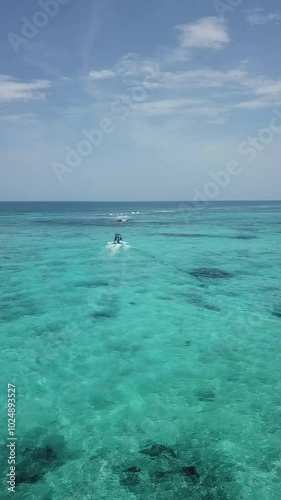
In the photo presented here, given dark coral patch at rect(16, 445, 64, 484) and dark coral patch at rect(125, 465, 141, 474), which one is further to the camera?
dark coral patch at rect(125, 465, 141, 474)

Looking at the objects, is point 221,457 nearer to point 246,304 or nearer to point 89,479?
point 89,479

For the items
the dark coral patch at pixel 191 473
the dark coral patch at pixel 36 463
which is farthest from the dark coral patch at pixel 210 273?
the dark coral patch at pixel 36 463

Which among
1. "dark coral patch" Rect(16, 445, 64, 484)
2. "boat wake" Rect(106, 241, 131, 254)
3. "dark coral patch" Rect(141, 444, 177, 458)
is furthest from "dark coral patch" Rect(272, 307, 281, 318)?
"boat wake" Rect(106, 241, 131, 254)

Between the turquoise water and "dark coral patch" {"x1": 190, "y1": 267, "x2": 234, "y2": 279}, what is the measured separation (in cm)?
78

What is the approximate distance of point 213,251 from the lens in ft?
143

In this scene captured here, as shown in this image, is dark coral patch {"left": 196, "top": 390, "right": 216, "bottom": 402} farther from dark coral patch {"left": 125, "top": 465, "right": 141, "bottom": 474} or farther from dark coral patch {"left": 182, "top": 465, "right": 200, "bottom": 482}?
dark coral patch {"left": 125, "top": 465, "right": 141, "bottom": 474}

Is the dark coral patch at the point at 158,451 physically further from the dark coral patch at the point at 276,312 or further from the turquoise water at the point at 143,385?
the dark coral patch at the point at 276,312

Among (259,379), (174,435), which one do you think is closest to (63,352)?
(174,435)

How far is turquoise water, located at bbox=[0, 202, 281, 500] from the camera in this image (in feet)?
28.5

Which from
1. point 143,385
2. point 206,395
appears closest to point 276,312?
point 206,395

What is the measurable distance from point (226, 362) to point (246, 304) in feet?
26.9

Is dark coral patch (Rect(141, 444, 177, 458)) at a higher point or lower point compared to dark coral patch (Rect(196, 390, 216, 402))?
lower

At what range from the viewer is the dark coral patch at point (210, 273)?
29.7 metres

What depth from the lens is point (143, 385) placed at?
518 inches
